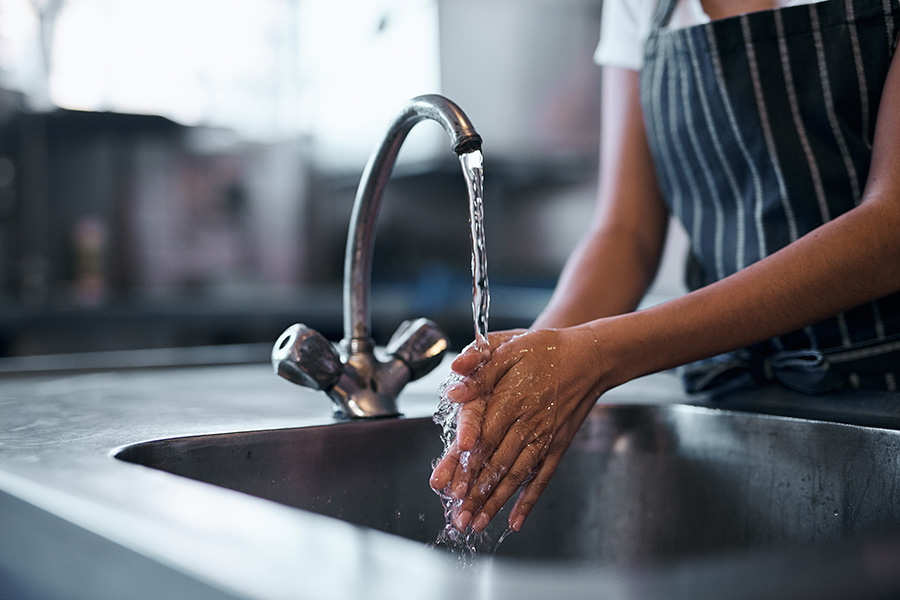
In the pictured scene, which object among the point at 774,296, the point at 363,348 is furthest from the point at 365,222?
the point at 774,296

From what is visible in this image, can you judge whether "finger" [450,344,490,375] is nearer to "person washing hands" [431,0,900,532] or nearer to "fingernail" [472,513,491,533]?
"person washing hands" [431,0,900,532]

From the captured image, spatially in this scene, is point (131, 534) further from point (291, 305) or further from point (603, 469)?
point (291, 305)

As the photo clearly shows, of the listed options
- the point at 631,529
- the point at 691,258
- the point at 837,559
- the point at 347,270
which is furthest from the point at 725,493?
the point at 837,559

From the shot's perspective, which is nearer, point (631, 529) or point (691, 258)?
point (631, 529)

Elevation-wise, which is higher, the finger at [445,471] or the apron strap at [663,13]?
the apron strap at [663,13]

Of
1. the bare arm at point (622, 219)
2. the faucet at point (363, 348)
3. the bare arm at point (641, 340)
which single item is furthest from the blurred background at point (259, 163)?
the bare arm at point (641, 340)

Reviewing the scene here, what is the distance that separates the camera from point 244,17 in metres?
3.96

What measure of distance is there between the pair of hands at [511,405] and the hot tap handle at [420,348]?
7.5 inches

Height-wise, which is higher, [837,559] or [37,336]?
[837,559]

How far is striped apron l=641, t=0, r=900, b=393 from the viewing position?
0.79 metres

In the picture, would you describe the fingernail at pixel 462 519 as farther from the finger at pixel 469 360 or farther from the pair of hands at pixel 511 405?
the finger at pixel 469 360

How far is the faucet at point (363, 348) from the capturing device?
75 cm

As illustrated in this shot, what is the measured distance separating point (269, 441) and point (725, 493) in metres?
0.45

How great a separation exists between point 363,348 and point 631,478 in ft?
1.03
